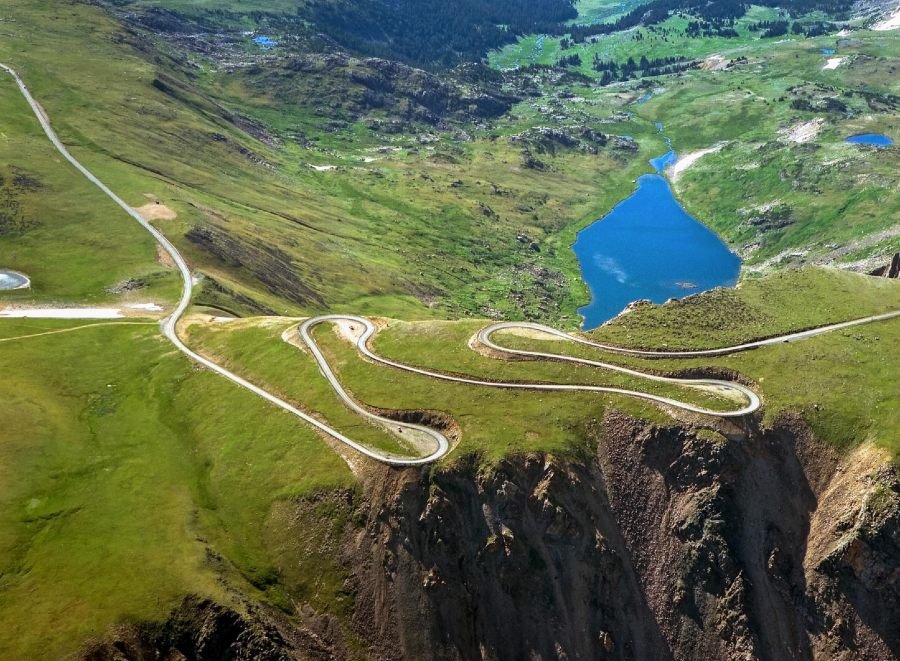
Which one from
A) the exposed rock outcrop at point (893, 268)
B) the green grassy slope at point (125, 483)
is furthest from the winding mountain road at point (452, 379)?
the exposed rock outcrop at point (893, 268)

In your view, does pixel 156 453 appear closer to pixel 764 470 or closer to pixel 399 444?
pixel 399 444

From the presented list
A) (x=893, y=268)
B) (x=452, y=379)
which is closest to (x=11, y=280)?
(x=452, y=379)

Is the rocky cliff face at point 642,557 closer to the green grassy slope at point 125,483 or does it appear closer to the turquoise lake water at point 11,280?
the green grassy slope at point 125,483

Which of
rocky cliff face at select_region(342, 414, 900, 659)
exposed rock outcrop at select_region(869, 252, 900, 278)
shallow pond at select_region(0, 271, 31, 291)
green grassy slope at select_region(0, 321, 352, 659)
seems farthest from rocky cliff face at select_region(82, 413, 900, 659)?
shallow pond at select_region(0, 271, 31, 291)

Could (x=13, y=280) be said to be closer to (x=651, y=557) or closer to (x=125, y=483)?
(x=125, y=483)

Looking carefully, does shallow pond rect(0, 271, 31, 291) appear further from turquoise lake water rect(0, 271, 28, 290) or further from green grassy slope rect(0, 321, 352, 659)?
green grassy slope rect(0, 321, 352, 659)
